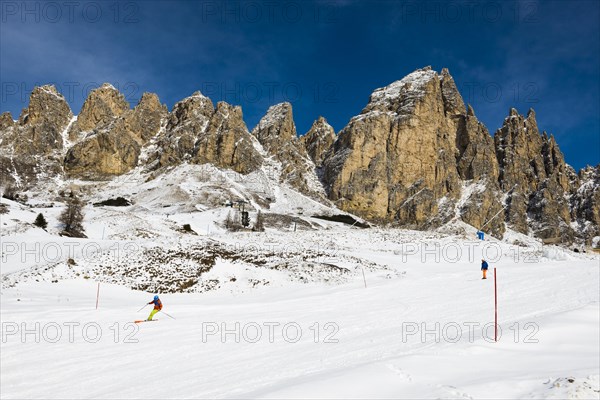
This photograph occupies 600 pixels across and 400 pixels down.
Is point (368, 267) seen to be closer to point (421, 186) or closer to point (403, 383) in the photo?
point (403, 383)

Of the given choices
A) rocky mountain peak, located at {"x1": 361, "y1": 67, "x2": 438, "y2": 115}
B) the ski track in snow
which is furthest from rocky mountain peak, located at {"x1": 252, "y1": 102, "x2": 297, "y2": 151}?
the ski track in snow

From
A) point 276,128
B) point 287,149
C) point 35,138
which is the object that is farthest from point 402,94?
point 35,138

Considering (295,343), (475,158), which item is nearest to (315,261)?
(295,343)

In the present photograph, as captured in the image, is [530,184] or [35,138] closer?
[35,138]

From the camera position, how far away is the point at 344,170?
15712cm

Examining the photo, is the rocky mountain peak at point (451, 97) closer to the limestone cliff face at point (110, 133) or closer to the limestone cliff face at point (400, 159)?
the limestone cliff face at point (400, 159)

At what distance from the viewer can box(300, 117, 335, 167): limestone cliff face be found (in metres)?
185

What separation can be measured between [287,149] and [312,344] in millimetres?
158049

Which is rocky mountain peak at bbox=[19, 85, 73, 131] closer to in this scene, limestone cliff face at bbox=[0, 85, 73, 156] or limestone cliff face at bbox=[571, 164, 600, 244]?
limestone cliff face at bbox=[0, 85, 73, 156]

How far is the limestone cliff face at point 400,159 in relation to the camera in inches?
6147

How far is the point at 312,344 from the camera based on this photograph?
11.9m

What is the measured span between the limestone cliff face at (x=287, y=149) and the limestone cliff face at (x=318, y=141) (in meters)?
8.07

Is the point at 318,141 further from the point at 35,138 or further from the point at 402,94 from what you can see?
the point at 35,138

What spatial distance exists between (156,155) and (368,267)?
150717 mm
